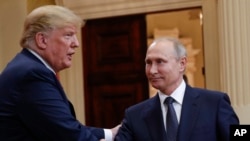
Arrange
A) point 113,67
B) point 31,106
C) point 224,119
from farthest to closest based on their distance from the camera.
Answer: point 113,67, point 224,119, point 31,106

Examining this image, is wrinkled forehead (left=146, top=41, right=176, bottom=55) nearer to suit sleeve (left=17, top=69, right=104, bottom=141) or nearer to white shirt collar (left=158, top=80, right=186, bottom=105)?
white shirt collar (left=158, top=80, right=186, bottom=105)

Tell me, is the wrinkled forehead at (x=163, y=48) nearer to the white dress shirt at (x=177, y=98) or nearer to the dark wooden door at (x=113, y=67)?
the white dress shirt at (x=177, y=98)

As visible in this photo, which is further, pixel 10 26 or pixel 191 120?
pixel 10 26

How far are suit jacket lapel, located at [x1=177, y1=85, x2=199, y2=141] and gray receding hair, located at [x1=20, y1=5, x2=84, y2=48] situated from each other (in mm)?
839

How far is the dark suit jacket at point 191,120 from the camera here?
291 cm

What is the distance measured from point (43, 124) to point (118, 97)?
3839mm

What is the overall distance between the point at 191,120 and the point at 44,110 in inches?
35.7

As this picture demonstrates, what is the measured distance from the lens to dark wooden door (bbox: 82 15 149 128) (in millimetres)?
6102

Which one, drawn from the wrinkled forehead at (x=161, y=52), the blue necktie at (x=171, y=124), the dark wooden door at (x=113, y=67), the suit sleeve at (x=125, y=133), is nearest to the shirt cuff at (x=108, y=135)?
the suit sleeve at (x=125, y=133)

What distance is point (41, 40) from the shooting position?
95.6 inches

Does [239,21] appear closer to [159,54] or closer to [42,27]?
[159,54]

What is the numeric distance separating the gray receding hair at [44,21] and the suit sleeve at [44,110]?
0.64 feet

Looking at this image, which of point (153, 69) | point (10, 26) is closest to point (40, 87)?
point (153, 69)

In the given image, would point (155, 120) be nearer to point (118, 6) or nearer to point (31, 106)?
point (31, 106)
